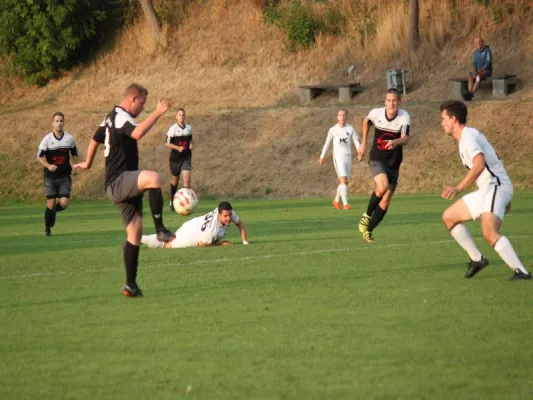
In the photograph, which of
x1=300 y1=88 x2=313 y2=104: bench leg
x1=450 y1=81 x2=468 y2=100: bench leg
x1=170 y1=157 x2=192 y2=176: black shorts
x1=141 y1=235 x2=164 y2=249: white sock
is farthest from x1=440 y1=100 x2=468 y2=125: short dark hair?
x1=300 y1=88 x2=313 y2=104: bench leg

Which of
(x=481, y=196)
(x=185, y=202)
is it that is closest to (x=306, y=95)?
(x=185, y=202)

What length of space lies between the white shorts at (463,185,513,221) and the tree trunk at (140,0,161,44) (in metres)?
40.8

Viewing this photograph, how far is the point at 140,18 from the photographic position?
177 ft

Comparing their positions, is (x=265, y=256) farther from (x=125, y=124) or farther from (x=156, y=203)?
(x=125, y=124)

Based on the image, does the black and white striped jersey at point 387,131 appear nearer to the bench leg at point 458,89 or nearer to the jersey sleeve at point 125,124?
the jersey sleeve at point 125,124

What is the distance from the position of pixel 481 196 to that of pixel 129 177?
3.38m

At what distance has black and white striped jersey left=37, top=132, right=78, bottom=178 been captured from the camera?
22609 millimetres

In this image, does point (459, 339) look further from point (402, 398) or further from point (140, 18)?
point (140, 18)

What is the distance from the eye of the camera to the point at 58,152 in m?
22.7

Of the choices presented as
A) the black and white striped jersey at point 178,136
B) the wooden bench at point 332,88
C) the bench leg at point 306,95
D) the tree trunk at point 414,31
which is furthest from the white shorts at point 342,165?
the tree trunk at point 414,31

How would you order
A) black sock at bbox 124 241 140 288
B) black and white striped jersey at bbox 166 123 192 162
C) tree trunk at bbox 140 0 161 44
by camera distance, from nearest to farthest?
black sock at bbox 124 241 140 288
black and white striped jersey at bbox 166 123 192 162
tree trunk at bbox 140 0 161 44

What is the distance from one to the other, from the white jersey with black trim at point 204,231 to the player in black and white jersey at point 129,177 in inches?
195

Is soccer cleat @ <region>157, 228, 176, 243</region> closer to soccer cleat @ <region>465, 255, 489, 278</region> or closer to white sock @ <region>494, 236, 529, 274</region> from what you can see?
soccer cleat @ <region>465, 255, 489, 278</region>

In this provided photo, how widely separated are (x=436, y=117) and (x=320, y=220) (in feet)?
52.3
